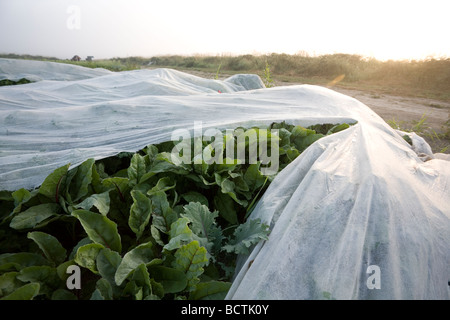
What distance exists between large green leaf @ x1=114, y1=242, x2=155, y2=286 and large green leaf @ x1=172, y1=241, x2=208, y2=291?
5.9 inches

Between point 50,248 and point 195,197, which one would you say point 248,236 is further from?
point 50,248

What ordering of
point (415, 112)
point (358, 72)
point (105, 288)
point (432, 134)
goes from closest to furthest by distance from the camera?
point (105, 288) < point (432, 134) < point (415, 112) < point (358, 72)

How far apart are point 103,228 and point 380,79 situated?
1447 centimetres

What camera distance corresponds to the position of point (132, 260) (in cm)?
115

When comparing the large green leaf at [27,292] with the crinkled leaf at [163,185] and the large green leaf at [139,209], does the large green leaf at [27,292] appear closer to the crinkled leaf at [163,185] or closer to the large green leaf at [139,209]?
the large green leaf at [139,209]

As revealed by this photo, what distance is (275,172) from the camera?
176 centimetres

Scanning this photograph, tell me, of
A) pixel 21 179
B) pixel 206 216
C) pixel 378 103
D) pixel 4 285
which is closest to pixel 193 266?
pixel 206 216

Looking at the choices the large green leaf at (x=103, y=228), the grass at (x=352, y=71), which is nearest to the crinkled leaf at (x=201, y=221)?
the large green leaf at (x=103, y=228)

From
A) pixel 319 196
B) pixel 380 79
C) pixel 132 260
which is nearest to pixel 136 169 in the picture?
pixel 132 260

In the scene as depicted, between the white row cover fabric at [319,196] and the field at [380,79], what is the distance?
9.30 feet

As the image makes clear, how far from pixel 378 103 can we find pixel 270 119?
666cm

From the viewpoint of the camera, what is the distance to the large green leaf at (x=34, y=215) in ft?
4.37

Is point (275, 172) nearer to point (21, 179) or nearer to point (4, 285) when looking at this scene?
point (4, 285)

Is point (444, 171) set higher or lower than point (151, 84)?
lower
